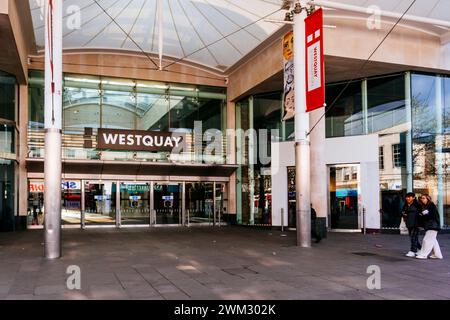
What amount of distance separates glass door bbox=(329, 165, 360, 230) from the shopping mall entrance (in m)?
6.45

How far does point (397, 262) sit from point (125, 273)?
6395 millimetres

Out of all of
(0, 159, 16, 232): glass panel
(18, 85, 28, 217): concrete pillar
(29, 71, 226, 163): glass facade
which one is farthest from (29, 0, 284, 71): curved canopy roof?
(0, 159, 16, 232): glass panel

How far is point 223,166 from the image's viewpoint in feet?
78.4

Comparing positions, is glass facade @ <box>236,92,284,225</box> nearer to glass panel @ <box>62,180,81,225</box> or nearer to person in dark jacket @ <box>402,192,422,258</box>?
Result: glass panel @ <box>62,180,81,225</box>

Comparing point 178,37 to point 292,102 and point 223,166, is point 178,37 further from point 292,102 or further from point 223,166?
point 292,102

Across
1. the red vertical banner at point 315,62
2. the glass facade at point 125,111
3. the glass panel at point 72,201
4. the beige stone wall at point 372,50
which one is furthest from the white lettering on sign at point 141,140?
the red vertical banner at point 315,62

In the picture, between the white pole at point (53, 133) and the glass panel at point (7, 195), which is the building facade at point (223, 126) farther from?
the white pole at point (53, 133)

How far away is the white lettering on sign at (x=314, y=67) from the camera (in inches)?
536

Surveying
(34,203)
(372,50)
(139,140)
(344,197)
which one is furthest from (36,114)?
(372,50)

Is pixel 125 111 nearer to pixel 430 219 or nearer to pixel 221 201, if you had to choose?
pixel 221 201

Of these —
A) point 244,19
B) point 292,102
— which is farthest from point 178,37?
point 292,102

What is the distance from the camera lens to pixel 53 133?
39.2ft

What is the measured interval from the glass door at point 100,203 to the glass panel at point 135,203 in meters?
0.45

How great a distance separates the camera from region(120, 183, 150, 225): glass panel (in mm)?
23156
